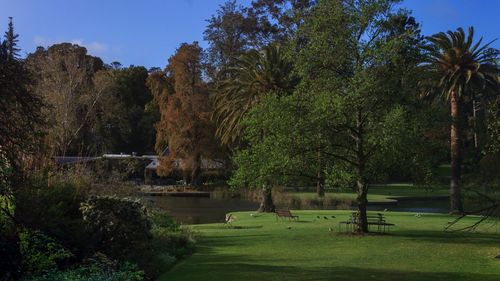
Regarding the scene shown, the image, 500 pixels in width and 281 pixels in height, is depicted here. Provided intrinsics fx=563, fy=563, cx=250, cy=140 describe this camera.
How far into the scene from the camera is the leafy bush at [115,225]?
42.4ft

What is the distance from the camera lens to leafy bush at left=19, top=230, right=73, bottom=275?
9663 millimetres

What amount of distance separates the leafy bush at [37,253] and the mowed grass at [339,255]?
3037 millimetres

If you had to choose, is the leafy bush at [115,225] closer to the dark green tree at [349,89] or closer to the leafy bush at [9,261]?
the leafy bush at [9,261]

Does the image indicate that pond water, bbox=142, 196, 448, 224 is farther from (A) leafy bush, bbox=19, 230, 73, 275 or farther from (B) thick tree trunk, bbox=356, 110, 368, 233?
(A) leafy bush, bbox=19, 230, 73, 275

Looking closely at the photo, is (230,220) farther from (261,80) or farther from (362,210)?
(362,210)

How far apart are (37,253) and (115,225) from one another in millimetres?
3240

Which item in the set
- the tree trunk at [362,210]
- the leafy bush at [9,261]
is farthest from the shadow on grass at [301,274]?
the tree trunk at [362,210]

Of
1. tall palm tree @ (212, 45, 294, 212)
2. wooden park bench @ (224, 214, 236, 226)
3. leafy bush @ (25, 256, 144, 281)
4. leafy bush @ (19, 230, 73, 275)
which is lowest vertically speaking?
wooden park bench @ (224, 214, 236, 226)

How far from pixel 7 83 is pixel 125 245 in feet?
19.5

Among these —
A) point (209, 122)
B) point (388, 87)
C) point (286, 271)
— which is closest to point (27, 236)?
point (286, 271)

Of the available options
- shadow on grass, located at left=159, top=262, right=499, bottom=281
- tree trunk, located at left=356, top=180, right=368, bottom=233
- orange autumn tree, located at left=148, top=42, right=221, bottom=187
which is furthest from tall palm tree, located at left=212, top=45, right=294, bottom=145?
orange autumn tree, located at left=148, top=42, right=221, bottom=187

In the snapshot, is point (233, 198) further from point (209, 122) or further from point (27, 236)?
point (27, 236)

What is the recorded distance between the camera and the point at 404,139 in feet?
65.0

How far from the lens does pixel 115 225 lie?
13.1 meters
